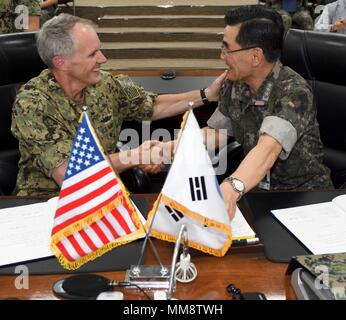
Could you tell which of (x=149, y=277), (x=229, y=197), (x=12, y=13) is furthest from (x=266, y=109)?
(x=12, y=13)

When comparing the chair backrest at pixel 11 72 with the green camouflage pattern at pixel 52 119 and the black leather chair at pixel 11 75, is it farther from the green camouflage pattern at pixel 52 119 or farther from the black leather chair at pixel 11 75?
the green camouflage pattern at pixel 52 119

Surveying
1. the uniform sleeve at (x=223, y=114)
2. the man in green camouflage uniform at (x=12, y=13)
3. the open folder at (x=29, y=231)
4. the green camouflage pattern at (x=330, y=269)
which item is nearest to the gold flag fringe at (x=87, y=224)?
the open folder at (x=29, y=231)

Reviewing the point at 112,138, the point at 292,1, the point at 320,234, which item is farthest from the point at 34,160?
the point at 292,1

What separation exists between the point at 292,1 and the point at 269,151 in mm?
4113

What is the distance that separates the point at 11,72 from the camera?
2.21m

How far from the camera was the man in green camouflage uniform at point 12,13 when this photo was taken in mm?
3781

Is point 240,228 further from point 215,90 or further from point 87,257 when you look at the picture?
point 215,90

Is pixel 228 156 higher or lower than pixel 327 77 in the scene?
lower

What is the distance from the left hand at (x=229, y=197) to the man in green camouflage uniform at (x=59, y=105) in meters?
0.59

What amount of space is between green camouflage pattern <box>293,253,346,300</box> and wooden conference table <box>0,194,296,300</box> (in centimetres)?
8

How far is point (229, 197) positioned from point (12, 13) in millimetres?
3037

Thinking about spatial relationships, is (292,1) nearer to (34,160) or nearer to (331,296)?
(34,160)

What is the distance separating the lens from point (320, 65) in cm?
211
